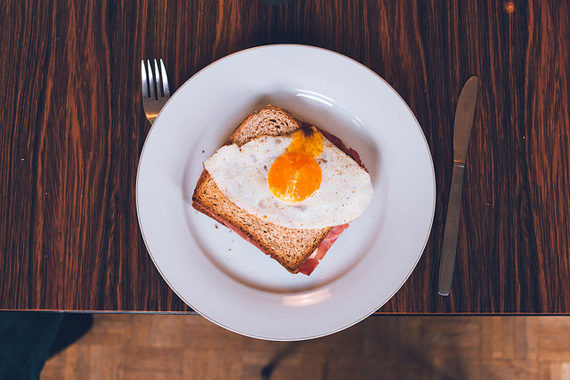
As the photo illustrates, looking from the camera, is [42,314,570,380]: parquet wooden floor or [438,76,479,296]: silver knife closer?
[438,76,479,296]: silver knife

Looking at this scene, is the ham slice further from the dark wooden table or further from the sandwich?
the dark wooden table

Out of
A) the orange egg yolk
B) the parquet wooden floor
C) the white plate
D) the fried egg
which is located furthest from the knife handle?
the parquet wooden floor

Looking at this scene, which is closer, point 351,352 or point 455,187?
point 455,187

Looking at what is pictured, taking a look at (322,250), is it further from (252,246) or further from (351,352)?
(351,352)

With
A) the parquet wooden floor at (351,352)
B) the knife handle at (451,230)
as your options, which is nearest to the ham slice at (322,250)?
the knife handle at (451,230)

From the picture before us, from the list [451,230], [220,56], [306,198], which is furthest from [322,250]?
[220,56]

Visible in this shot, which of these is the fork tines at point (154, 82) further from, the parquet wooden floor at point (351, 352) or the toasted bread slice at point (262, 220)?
the parquet wooden floor at point (351, 352)
